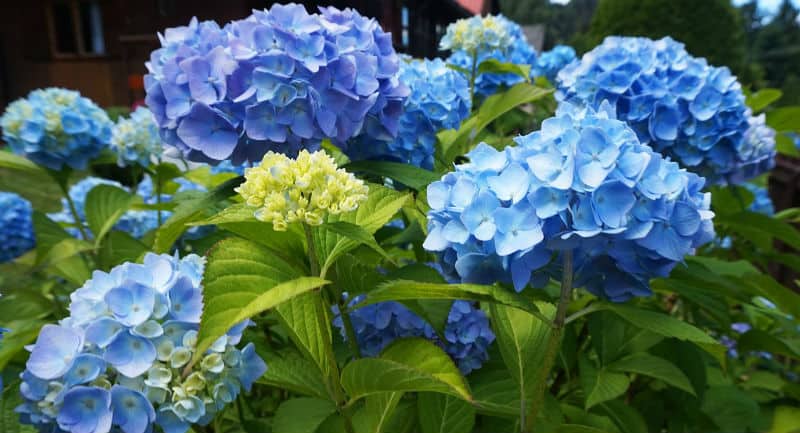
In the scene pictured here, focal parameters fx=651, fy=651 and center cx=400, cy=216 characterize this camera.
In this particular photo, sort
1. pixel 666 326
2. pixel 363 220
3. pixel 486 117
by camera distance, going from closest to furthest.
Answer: pixel 666 326
pixel 363 220
pixel 486 117

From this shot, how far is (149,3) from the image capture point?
1099 centimetres

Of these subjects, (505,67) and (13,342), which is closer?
(13,342)

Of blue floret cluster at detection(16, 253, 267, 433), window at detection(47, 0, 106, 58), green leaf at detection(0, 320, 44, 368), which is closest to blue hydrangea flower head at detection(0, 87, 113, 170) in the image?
green leaf at detection(0, 320, 44, 368)

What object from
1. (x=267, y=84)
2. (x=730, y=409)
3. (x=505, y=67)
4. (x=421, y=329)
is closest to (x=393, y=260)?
(x=421, y=329)

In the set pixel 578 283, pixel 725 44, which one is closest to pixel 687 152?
pixel 578 283

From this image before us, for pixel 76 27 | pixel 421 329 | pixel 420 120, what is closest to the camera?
pixel 421 329

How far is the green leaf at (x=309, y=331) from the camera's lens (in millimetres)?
897

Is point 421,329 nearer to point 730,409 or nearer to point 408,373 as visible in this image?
point 408,373

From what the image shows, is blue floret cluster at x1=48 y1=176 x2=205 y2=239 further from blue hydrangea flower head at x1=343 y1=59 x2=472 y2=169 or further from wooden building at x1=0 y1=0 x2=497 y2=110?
wooden building at x1=0 y1=0 x2=497 y2=110

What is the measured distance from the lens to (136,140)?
2.00 m

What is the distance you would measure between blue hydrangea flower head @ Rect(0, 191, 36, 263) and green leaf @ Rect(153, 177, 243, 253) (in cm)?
180

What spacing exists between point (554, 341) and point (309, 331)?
1.14ft

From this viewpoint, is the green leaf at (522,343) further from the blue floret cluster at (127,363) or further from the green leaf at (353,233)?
the blue floret cluster at (127,363)

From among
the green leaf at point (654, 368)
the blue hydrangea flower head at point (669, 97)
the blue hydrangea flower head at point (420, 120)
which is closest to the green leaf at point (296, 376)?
the blue hydrangea flower head at point (420, 120)
